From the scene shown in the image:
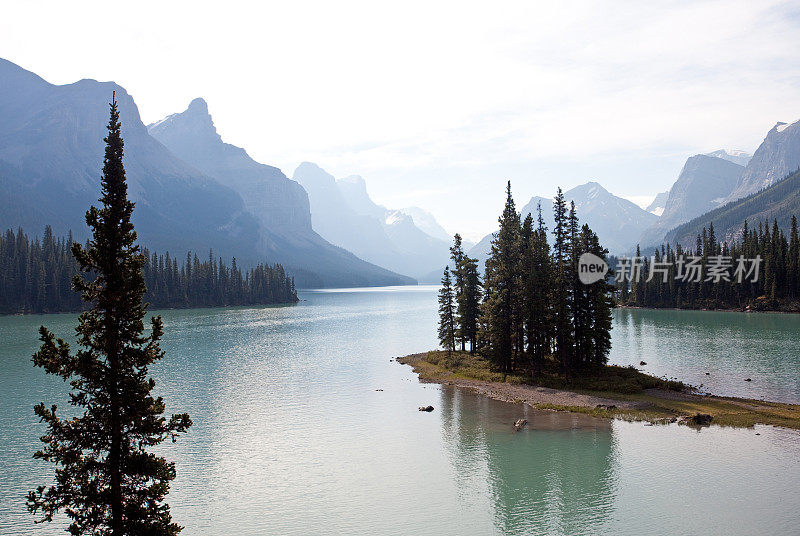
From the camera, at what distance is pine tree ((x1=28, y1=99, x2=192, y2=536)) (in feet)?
60.3

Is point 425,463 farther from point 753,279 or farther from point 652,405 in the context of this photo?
point 753,279

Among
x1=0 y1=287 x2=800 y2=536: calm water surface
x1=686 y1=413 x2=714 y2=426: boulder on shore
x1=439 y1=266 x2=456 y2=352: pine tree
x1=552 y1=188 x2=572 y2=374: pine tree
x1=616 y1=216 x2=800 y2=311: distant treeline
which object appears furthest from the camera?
x1=616 y1=216 x2=800 y2=311: distant treeline

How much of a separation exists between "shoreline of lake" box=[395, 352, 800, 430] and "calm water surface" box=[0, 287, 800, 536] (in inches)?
96.8

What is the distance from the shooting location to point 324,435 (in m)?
45.7

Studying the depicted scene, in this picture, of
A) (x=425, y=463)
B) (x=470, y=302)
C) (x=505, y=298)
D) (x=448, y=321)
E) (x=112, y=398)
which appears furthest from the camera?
(x=448, y=321)

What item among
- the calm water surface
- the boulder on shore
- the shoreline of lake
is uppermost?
the boulder on shore

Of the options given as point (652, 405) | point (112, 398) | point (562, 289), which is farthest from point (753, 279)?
point (112, 398)

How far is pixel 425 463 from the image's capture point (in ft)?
127

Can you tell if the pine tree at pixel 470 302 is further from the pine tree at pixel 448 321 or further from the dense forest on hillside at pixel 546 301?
the dense forest on hillside at pixel 546 301

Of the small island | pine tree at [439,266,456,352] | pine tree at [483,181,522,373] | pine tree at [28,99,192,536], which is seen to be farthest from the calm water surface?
pine tree at [439,266,456,352]

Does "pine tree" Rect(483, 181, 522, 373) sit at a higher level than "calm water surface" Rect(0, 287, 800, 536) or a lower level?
higher

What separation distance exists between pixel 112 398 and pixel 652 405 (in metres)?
49.5

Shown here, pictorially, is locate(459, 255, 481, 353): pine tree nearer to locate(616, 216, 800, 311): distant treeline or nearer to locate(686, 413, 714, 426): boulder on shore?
locate(686, 413, 714, 426): boulder on shore

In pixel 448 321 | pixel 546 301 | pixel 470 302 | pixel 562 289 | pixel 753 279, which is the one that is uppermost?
pixel 562 289
